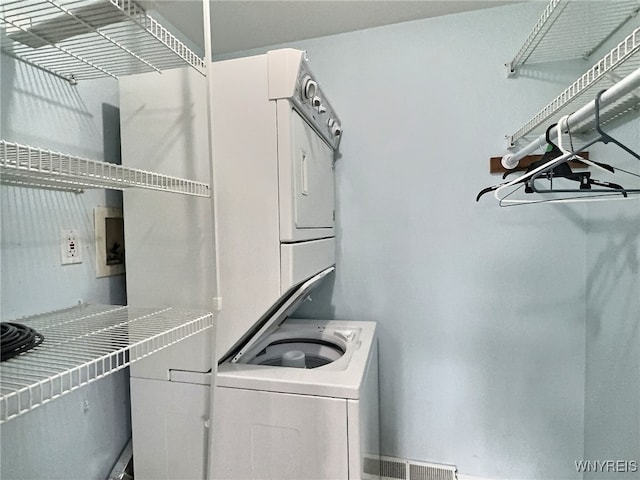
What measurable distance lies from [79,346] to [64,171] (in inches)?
19.7

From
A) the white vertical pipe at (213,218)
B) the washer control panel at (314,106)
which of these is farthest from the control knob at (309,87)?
the white vertical pipe at (213,218)

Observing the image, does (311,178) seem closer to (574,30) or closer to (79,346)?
(79,346)

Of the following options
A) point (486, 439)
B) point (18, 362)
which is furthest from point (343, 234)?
point (18, 362)

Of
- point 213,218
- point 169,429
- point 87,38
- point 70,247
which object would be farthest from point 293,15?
point 169,429

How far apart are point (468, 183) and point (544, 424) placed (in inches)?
64.4

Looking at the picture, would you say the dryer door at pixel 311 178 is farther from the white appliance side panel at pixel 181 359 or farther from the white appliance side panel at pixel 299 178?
the white appliance side panel at pixel 181 359

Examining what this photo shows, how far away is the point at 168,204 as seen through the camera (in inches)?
56.3

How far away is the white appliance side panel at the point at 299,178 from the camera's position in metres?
1.31

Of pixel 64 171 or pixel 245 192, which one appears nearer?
pixel 64 171

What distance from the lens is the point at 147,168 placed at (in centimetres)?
144

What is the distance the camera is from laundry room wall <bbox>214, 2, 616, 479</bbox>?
6.75 ft

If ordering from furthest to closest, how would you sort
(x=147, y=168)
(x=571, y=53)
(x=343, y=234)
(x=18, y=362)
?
(x=343, y=234) → (x=571, y=53) → (x=147, y=168) → (x=18, y=362)

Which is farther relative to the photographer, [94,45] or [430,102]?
[430,102]

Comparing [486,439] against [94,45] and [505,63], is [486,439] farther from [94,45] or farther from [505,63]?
[94,45]
